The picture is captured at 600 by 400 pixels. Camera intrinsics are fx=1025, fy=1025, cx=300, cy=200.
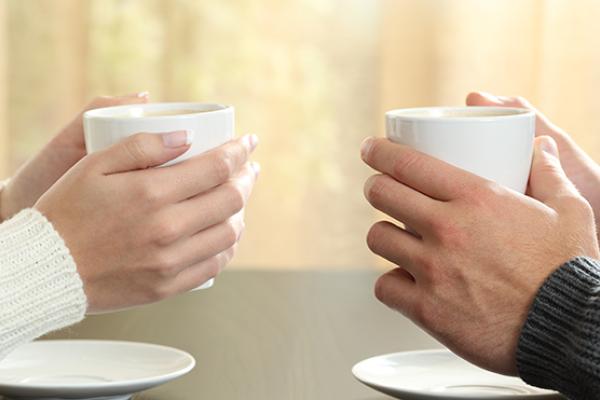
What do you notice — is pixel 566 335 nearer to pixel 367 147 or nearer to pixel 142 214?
pixel 367 147

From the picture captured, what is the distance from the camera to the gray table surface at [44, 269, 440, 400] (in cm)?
88

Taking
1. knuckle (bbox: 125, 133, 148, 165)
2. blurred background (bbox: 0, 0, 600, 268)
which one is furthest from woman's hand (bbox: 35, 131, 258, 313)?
blurred background (bbox: 0, 0, 600, 268)

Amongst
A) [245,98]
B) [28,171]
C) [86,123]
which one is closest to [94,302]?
[86,123]

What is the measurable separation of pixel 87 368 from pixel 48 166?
0.98 feet

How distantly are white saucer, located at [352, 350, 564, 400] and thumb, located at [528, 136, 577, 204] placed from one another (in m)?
0.16

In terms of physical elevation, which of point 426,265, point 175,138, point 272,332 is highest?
point 175,138

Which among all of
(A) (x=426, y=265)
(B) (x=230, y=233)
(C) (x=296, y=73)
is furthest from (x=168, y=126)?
(C) (x=296, y=73)

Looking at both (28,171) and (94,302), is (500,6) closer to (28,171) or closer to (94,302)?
(28,171)

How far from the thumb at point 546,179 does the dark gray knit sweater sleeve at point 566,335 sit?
75mm

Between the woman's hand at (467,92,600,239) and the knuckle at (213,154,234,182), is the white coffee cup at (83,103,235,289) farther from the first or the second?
the woman's hand at (467,92,600,239)

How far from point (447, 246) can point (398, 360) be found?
0.17 m

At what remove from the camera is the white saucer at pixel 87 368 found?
0.80 metres

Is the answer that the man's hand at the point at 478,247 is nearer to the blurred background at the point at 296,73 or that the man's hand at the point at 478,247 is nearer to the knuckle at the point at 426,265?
the knuckle at the point at 426,265

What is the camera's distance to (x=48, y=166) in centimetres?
114
